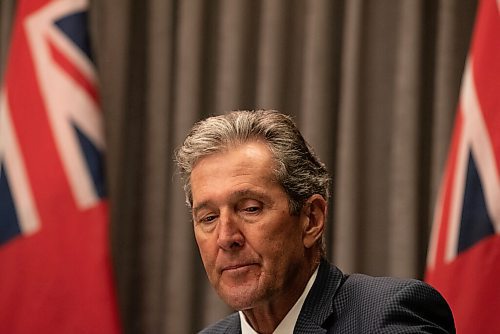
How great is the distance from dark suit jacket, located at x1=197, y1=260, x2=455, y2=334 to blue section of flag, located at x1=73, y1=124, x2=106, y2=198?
157cm

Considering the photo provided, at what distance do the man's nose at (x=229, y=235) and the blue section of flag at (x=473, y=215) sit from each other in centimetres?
97

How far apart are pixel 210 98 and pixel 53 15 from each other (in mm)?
870

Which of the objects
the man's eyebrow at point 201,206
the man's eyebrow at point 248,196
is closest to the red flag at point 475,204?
the man's eyebrow at point 248,196

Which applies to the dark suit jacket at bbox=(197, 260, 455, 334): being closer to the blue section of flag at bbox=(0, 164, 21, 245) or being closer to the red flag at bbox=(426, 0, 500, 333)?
the red flag at bbox=(426, 0, 500, 333)

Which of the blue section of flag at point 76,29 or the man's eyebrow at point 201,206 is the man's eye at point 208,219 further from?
the blue section of flag at point 76,29

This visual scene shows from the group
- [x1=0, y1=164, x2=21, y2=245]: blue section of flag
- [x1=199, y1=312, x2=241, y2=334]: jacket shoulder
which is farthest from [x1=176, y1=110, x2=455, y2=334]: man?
[x1=0, y1=164, x2=21, y2=245]: blue section of flag

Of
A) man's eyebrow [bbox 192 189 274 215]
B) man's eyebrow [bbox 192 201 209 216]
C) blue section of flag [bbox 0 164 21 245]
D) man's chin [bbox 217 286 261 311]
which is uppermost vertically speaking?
man's eyebrow [bbox 192 189 274 215]

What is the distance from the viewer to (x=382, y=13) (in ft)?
12.6

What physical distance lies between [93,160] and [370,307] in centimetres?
191

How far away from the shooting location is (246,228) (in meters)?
2.20

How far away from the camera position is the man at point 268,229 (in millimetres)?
2182

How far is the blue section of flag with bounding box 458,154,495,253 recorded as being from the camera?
110 inches

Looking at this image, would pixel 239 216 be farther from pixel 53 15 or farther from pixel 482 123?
pixel 53 15

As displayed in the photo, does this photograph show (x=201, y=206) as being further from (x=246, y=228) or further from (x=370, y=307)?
(x=370, y=307)
